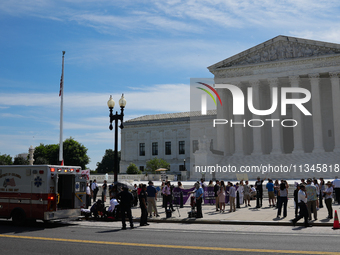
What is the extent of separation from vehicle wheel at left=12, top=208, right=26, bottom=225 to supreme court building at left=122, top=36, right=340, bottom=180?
115ft

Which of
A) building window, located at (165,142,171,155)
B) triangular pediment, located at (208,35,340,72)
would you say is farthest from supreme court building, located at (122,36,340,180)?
building window, located at (165,142,171,155)

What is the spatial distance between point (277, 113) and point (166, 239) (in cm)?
4718

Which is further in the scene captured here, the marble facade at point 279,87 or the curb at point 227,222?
the marble facade at point 279,87

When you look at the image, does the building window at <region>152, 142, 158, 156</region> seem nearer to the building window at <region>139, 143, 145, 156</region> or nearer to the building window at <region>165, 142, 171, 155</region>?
the building window at <region>165, 142, 171, 155</region>

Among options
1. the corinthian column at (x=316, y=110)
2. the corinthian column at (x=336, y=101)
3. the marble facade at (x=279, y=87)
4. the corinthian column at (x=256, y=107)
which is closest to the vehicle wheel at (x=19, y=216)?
the marble facade at (x=279, y=87)

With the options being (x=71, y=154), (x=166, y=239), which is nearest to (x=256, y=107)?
(x=166, y=239)

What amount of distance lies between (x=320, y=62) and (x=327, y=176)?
16809mm

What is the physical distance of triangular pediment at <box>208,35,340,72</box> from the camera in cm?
5334

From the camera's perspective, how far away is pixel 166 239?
1304cm

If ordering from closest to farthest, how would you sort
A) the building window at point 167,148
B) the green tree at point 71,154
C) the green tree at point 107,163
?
the green tree at point 71,154 < the building window at point 167,148 < the green tree at point 107,163

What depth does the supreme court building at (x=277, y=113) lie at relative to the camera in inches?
2019

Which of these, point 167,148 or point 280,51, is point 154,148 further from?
point 280,51

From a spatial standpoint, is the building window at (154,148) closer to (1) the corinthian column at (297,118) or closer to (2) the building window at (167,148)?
(2) the building window at (167,148)

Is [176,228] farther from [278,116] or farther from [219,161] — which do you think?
[278,116]
